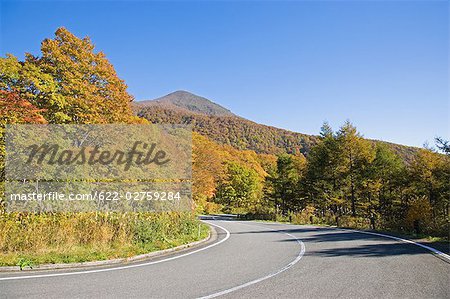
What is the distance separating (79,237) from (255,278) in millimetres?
6766

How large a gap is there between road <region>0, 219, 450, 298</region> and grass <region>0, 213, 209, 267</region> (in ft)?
3.89

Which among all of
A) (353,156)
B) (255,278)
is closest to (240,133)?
(353,156)

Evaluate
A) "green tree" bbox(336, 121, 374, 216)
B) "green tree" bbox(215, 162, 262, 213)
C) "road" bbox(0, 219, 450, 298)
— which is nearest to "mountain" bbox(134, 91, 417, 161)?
"green tree" bbox(215, 162, 262, 213)

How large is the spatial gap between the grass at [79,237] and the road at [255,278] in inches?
46.6

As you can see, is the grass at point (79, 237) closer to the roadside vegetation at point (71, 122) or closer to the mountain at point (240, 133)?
the roadside vegetation at point (71, 122)

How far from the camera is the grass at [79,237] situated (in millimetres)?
8625

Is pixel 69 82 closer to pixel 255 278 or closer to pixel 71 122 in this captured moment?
pixel 71 122

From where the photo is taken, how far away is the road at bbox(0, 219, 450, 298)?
18.3 feet

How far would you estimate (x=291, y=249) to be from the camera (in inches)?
441

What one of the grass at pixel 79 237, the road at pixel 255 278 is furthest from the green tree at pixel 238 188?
the road at pixel 255 278

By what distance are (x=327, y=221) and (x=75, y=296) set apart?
1016 inches

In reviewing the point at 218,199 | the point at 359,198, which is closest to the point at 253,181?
the point at 218,199

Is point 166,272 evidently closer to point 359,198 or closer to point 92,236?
point 92,236

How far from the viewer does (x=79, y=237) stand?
10.5m
